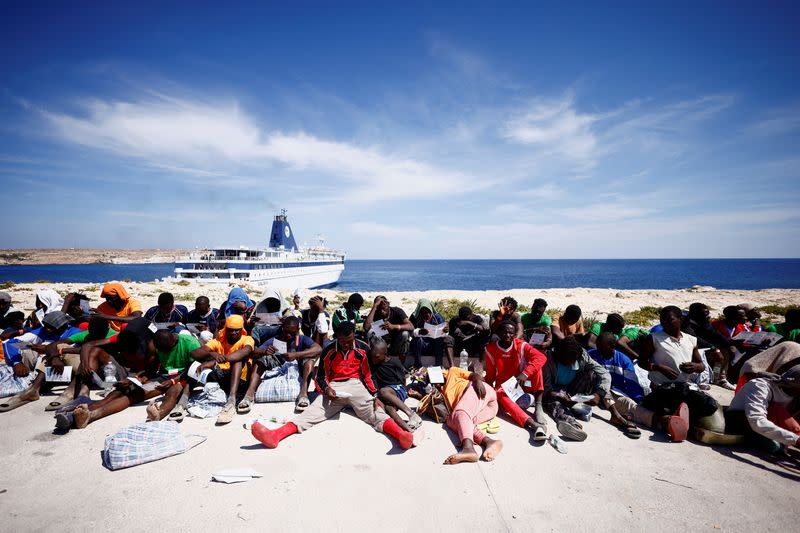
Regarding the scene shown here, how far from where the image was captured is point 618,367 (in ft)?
18.0

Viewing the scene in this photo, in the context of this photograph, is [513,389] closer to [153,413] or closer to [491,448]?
[491,448]

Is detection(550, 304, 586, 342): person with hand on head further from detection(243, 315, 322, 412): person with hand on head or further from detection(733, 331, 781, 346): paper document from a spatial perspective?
detection(243, 315, 322, 412): person with hand on head

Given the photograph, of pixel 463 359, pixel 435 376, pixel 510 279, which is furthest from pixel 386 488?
pixel 510 279

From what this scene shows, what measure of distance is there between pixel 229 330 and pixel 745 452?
7.39 m

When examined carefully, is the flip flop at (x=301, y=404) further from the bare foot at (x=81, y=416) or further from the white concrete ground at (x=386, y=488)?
the bare foot at (x=81, y=416)

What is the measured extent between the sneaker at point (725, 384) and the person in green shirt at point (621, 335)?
1997mm

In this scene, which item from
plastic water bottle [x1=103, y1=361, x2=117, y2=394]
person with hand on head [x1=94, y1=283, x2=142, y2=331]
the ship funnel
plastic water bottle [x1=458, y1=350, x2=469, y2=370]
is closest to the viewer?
plastic water bottle [x1=103, y1=361, x2=117, y2=394]

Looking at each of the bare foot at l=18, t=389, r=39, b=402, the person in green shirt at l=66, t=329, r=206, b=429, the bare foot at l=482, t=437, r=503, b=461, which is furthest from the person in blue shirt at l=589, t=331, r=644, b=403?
the bare foot at l=18, t=389, r=39, b=402

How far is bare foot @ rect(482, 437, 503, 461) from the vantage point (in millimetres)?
3910

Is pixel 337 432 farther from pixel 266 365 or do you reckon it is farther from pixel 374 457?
pixel 266 365

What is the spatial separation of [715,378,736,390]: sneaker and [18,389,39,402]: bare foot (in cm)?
1215

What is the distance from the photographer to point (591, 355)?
576 centimetres

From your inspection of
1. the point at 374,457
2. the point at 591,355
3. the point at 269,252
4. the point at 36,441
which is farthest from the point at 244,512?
the point at 269,252

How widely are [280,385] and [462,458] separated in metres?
3.30
